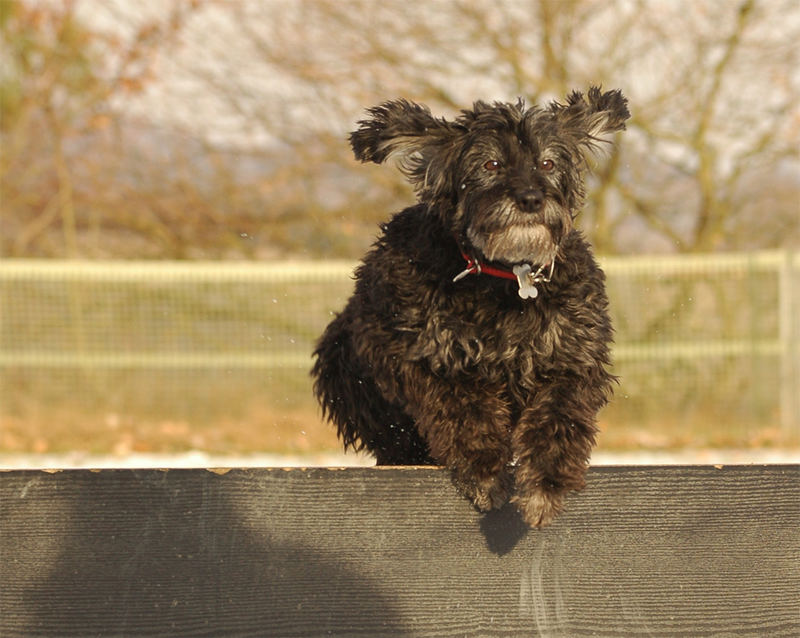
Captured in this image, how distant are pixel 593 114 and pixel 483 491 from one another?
144 cm

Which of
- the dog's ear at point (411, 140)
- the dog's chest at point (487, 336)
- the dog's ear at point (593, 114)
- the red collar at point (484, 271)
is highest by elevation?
the dog's ear at point (593, 114)

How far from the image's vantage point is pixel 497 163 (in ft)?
10.4

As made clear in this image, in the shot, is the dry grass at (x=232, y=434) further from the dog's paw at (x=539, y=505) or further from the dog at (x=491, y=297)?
the dog's paw at (x=539, y=505)

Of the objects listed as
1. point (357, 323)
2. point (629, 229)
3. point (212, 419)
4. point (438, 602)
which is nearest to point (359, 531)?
point (438, 602)

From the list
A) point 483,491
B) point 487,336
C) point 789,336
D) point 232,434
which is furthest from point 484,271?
point 789,336

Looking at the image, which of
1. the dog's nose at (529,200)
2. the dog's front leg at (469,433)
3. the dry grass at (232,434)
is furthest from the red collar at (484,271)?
the dry grass at (232,434)

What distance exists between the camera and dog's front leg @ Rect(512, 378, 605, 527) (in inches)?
107

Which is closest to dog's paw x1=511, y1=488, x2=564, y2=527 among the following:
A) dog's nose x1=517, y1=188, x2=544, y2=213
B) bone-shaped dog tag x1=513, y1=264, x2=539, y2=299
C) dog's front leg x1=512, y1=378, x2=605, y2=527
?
dog's front leg x1=512, y1=378, x2=605, y2=527

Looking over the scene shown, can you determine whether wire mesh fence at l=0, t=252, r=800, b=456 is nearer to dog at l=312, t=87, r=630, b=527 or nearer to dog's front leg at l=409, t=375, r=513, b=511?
dog at l=312, t=87, r=630, b=527

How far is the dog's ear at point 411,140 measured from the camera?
3246 millimetres

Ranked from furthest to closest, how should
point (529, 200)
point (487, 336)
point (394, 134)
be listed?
1. point (394, 134)
2. point (487, 336)
3. point (529, 200)

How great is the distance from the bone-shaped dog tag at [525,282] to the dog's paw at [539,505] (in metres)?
0.60

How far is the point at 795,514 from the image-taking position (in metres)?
2.82

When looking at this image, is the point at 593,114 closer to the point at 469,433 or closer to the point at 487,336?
the point at 487,336
